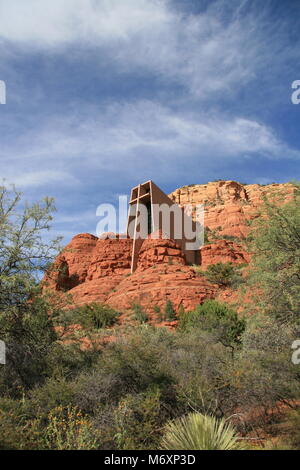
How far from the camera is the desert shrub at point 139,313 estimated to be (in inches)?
1033

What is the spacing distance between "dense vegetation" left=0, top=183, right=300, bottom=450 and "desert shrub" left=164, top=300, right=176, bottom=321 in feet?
43.7

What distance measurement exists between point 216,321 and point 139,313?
750 cm

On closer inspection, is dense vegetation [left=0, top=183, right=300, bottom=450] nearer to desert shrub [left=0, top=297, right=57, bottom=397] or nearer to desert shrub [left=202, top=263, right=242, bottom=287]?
desert shrub [left=0, top=297, right=57, bottom=397]

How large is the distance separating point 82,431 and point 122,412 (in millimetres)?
1109

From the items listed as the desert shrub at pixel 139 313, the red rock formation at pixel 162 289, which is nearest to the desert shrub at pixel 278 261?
the desert shrub at pixel 139 313

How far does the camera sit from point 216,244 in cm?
4578

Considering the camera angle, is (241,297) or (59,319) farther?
(241,297)

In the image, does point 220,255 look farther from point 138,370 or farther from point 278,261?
point 138,370

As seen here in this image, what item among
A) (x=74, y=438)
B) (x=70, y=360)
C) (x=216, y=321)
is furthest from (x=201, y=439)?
(x=216, y=321)

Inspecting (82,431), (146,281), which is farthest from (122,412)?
(146,281)

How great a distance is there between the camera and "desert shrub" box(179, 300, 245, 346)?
64.2 ft

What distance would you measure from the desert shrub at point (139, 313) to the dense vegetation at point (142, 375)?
13154 mm

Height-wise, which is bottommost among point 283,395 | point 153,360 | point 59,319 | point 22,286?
point 283,395
